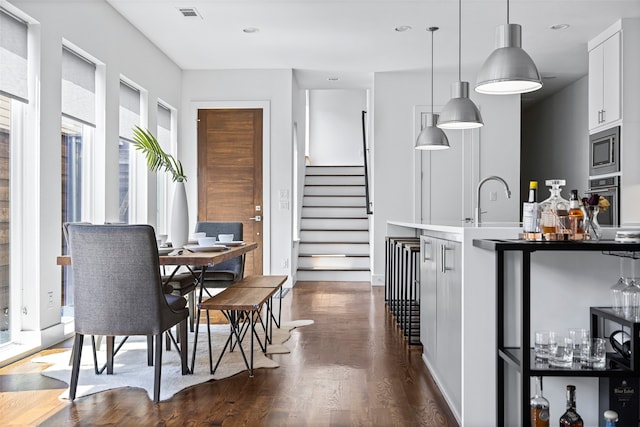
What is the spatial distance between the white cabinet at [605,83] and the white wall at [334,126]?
20.3 feet

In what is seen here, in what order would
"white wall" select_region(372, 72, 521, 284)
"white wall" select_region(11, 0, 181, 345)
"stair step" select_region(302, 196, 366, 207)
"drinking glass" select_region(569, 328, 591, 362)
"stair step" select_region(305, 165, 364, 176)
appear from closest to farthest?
"drinking glass" select_region(569, 328, 591, 362)
"white wall" select_region(11, 0, 181, 345)
"white wall" select_region(372, 72, 521, 284)
"stair step" select_region(302, 196, 366, 207)
"stair step" select_region(305, 165, 364, 176)

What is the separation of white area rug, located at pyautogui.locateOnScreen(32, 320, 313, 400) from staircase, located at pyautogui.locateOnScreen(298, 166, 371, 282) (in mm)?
3618

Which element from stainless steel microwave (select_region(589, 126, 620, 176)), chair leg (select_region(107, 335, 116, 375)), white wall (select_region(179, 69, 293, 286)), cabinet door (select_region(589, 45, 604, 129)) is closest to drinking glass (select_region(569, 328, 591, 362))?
chair leg (select_region(107, 335, 116, 375))

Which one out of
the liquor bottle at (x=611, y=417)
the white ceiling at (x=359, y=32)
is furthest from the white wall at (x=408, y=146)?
the liquor bottle at (x=611, y=417)

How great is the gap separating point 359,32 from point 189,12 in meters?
1.69

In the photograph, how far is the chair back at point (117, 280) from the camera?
8.58 ft

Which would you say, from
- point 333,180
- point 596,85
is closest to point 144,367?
point 596,85

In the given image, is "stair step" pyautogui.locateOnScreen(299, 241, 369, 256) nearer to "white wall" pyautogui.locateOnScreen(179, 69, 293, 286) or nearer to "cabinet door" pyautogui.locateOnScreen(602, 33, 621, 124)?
"white wall" pyautogui.locateOnScreen(179, 69, 293, 286)

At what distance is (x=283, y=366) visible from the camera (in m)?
3.40

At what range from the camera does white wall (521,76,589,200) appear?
7242 millimetres

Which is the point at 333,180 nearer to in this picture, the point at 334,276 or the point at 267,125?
the point at 334,276

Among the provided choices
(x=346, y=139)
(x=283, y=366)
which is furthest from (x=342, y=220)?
(x=283, y=366)

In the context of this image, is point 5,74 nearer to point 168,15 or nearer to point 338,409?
point 168,15

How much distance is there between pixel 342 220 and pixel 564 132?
347cm
